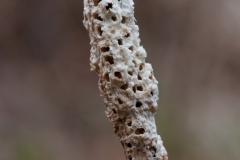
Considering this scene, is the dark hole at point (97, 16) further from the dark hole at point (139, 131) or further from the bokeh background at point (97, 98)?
the bokeh background at point (97, 98)

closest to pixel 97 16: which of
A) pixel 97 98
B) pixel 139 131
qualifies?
pixel 139 131

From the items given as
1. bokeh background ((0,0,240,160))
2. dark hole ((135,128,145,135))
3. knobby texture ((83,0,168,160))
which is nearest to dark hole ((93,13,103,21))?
knobby texture ((83,0,168,160))

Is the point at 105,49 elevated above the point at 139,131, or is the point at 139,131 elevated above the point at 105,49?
the point at 105,49

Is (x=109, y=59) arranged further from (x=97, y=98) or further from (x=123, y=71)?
(x=97, y=98)

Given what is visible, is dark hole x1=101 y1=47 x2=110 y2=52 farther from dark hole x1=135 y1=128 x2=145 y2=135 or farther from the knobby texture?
dark hole x1=135 y1=128 x2=145 y2=135
